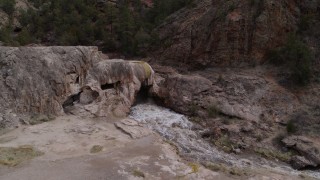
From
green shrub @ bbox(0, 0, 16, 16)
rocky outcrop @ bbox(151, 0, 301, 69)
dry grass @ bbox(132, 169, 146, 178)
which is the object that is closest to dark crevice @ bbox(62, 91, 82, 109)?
dry grass @ bbox(132, 169, 146, 178)

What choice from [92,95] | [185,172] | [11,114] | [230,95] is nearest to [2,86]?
[11,114]

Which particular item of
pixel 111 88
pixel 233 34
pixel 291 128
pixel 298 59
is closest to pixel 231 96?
pixel 291 128

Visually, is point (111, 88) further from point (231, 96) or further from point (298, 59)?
point (298, 59)

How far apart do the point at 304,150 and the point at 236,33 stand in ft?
52.0

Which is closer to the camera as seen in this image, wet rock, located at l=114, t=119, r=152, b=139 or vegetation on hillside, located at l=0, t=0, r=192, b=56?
wet rock, located at l=114, t=119, r=152, b=139

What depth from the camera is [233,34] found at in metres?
36.1

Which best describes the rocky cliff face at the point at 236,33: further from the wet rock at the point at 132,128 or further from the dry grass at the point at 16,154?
the dry grass at the point at 16,154

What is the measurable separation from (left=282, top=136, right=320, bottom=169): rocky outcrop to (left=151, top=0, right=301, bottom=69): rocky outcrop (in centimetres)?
1171

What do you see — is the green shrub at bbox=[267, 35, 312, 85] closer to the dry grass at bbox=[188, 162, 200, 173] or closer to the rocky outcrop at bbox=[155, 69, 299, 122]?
the rocky outcrop at bbox=[155, 69, 299, 122]

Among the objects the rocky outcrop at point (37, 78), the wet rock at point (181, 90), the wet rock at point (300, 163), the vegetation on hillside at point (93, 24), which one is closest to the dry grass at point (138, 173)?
the rocky outcrop at point (37, 78)

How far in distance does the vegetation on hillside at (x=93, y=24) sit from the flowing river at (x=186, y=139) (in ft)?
45.3

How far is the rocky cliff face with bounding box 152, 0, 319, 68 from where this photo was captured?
3516 centimetres

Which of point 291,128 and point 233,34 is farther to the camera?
point 233,34

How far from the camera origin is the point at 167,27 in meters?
43.0
